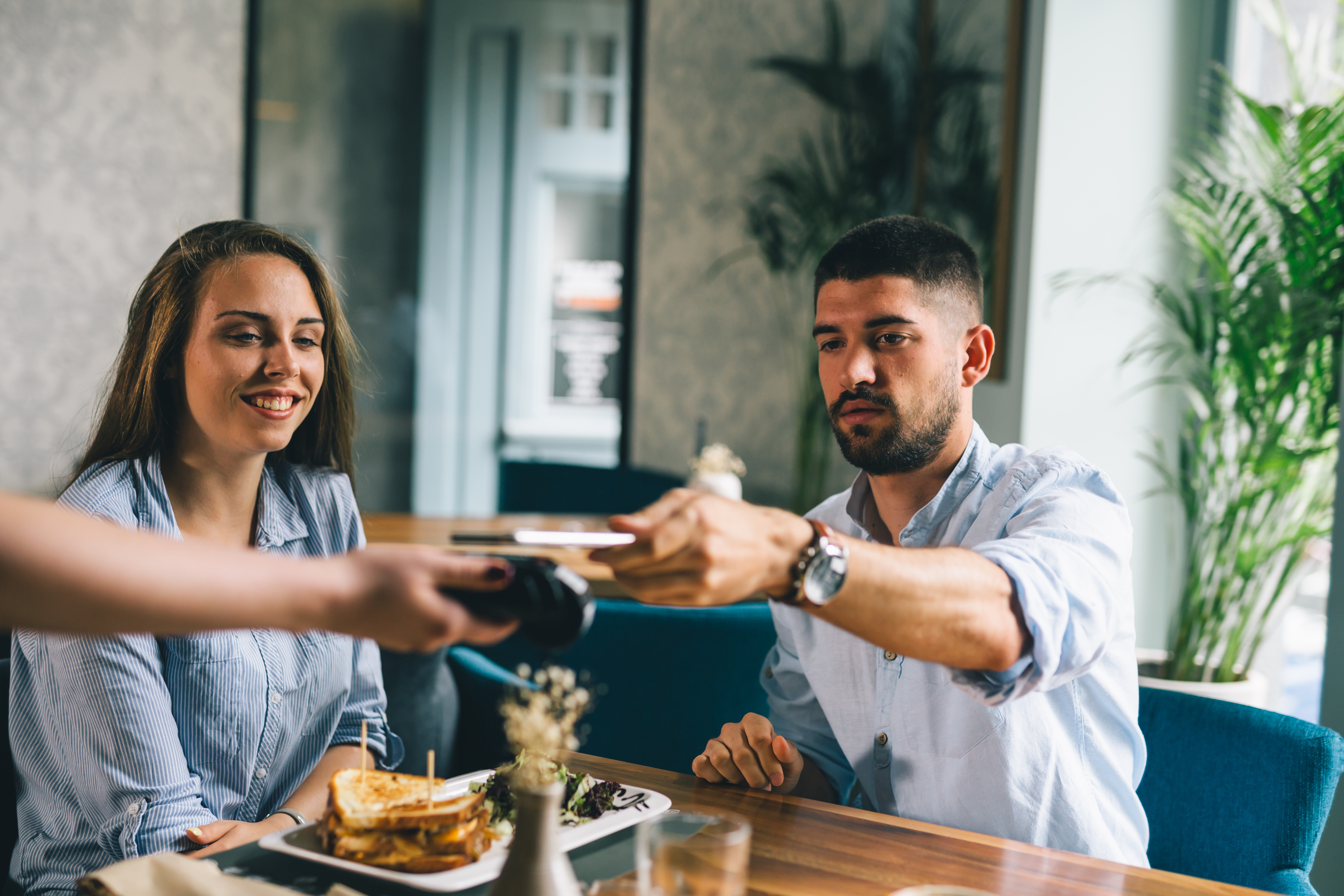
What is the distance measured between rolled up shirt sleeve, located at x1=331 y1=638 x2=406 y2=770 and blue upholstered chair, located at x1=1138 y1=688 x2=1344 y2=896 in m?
1.08

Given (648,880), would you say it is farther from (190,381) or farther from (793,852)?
(190,381)

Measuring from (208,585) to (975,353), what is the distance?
1083 millimetres

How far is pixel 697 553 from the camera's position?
83cm

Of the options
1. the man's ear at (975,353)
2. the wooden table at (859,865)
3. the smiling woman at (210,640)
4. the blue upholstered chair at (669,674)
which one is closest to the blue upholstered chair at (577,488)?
the blue upholstered chair at (669,674)

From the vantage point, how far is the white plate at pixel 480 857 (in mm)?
934

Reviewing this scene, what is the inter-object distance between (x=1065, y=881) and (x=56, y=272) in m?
3.67

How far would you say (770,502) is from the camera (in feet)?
15.0

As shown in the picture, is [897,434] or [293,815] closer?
[293,815]

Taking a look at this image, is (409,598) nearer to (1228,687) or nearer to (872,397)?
(872,397)

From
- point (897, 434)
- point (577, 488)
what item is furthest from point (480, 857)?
point (577, 488)

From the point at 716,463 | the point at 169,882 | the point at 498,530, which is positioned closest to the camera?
the point at 169,882

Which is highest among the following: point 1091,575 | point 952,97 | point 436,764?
point 952,97

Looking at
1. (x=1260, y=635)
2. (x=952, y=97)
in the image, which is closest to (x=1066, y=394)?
(x=1260, y=635)

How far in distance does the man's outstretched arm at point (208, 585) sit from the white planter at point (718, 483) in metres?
2.08
